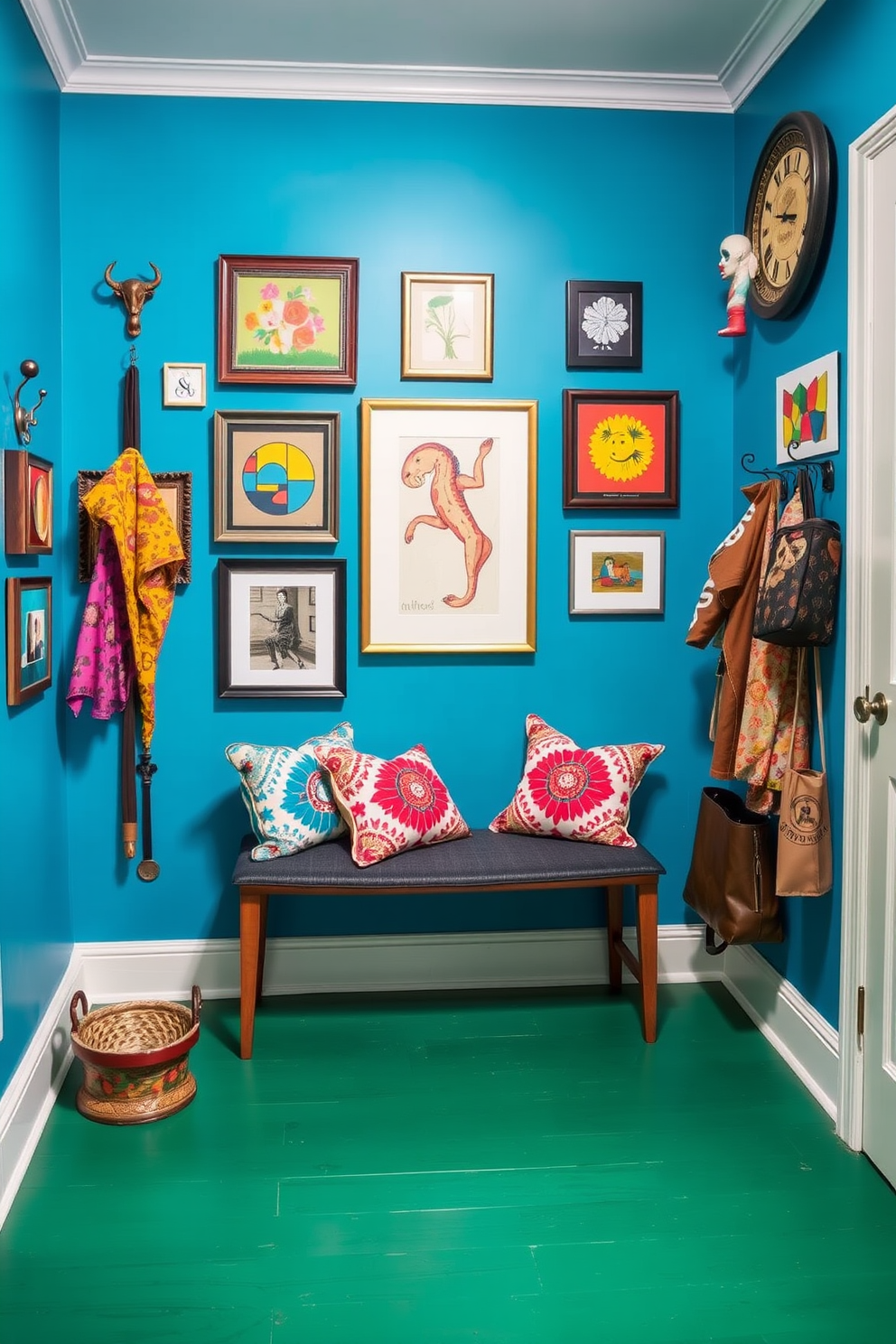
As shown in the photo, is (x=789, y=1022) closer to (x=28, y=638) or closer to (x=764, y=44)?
(x=28, y=638)

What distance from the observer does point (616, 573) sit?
327 cm

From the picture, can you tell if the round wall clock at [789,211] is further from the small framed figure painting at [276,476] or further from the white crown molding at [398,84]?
the small framed figure painting at [276,476]

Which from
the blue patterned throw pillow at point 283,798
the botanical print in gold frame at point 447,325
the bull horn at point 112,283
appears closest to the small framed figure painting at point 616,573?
the botanical print in gold frame at point 447,325

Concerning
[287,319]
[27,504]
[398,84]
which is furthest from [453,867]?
[398,84]

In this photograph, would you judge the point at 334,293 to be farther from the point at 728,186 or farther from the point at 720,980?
the point at 720,980

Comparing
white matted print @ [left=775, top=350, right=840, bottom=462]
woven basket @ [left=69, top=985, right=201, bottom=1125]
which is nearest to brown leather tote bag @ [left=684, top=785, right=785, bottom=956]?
white matted print @ [left=775, top=350, right=840, bottom=462]

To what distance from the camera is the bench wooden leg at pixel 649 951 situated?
2.92m

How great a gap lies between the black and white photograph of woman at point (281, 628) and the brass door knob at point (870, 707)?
1.59 meters

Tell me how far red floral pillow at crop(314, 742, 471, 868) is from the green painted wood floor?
1.85ft

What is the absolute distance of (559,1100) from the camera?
2.63 meters

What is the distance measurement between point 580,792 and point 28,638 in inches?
62.2

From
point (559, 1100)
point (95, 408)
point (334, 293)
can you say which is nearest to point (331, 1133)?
point (559, 1100)

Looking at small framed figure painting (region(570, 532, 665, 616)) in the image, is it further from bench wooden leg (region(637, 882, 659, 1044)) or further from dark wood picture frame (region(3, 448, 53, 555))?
dark wood picture frame (region(3, 448, 53, 555))

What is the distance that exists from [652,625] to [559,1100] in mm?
1453
